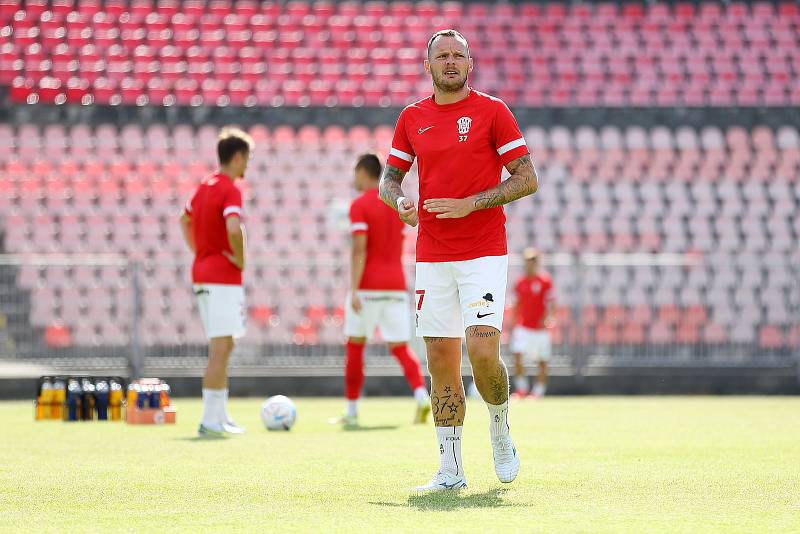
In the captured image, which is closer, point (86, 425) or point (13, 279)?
point (86, 425)

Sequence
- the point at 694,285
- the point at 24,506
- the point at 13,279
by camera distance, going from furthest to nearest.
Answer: the point at 694,285 → the point at 13,279 → the point at 24,506

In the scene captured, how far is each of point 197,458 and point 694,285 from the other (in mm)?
10786

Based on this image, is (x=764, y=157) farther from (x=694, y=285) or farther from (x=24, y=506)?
Result: (x=24, y=506)

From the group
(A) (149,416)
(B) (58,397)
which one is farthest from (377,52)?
(A) (149,416)

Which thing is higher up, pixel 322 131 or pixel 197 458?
pixel 322 131

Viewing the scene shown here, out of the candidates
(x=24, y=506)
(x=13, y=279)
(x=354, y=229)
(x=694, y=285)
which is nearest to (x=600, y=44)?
(x=694, y=285)

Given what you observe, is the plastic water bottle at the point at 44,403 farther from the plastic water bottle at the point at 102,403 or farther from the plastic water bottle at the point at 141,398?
the plastic water bottle at the point at 141,398

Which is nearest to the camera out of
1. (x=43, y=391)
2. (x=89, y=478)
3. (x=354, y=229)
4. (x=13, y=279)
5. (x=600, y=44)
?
(x=89, y=478)

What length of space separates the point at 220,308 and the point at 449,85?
14.1 ft

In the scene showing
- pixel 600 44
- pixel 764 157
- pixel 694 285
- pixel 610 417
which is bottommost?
pixel 610 417

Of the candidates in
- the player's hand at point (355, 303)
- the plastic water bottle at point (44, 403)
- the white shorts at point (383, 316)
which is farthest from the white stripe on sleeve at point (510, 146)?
the plastic water bottle at point (44, 403)

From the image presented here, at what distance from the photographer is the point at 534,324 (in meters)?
17.3

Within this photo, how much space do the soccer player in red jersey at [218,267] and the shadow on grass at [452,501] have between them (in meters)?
4.16

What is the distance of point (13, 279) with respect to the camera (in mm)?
16844
